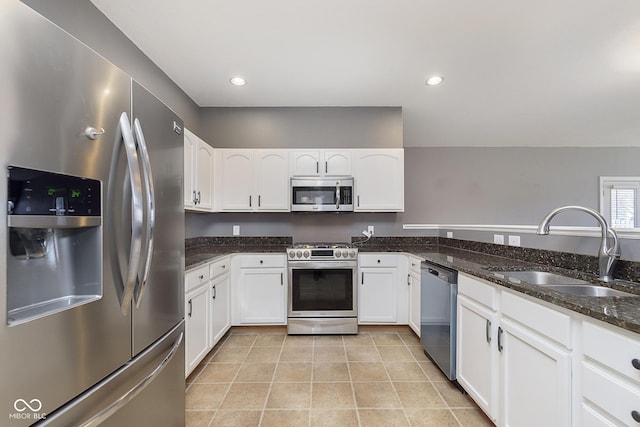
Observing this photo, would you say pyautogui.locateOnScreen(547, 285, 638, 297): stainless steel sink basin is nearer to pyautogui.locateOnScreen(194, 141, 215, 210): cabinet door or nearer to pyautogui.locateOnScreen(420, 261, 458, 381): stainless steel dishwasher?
pyautogui.locateOnScreen(420, 261, 458, 381): stainless steel dishwasher

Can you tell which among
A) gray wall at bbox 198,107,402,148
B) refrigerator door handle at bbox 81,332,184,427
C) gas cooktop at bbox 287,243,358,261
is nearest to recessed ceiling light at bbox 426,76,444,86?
gray wall at bbox 198,107,402,148

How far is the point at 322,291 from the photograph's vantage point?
2.89m

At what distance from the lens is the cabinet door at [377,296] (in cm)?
295

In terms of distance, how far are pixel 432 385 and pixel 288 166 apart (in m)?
2.53

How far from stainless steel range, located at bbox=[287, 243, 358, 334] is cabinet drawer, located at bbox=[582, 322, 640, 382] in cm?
200

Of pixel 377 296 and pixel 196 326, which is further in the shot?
pixel 377 296

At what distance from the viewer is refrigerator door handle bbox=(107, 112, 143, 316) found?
35.6 inches

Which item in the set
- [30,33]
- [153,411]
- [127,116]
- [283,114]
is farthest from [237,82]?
[153,411]

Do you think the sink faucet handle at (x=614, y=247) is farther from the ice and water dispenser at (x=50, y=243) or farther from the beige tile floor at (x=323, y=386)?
the ice and water dispenser at (x=50, y=243)

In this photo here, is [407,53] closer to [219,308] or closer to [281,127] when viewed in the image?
[281,127]

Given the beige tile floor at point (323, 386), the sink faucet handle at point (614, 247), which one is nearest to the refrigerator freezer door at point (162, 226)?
the beige tile floor at point (323, 386)

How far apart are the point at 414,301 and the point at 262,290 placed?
1649 millimetres

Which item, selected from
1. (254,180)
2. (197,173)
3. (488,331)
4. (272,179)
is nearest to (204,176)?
(197,173)

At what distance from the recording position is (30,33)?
0.64m
